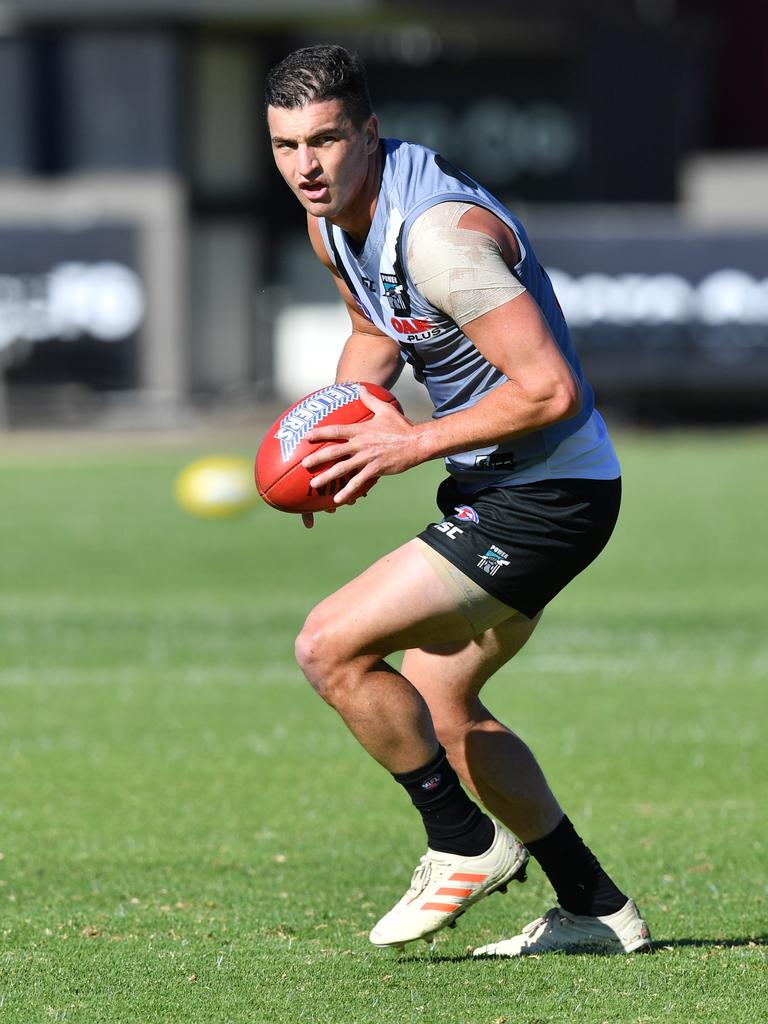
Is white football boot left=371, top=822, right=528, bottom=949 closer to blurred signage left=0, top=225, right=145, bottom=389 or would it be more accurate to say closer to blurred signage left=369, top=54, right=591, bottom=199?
blurred signage left=0, top=225, right=145, bottom=389

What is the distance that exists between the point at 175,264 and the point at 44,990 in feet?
98.6

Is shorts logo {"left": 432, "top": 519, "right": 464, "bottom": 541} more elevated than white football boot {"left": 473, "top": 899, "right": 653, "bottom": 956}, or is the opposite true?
shorts logo {"left": 432, "top": 519, "right": 464, "bottom": 541}

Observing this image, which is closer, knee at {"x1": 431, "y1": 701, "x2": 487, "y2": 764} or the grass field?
the grass field

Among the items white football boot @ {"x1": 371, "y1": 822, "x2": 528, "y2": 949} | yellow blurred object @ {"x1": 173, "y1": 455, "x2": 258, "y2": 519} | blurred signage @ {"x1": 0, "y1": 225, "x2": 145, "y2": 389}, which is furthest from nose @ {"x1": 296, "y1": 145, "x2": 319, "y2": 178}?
blurred signage @ {"x1": 0, "y1": 225, "x2": 145, "y2": 389}

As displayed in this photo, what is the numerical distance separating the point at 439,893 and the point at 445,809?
226 millimetres

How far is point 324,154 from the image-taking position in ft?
14.6

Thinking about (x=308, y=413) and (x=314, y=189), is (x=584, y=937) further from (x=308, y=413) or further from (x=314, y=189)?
(x=314, y=189)

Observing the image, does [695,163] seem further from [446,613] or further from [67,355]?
[446,613]

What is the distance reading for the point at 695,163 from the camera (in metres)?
33.4

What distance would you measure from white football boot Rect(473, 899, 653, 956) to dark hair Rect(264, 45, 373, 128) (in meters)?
2.32

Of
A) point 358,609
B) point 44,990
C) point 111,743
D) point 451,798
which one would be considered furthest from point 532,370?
point 111,743

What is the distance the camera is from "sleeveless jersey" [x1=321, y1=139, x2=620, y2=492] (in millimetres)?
4418

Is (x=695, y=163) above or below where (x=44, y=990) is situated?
above

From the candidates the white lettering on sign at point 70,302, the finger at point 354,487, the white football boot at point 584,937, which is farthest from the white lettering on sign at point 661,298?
the finger at point 354,487
